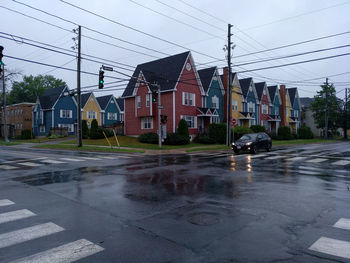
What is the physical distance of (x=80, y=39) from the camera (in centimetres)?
2783

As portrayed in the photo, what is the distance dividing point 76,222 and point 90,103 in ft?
173

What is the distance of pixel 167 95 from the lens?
112 ft

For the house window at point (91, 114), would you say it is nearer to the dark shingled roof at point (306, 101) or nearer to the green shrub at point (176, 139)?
the green shrub at point (176, 139)

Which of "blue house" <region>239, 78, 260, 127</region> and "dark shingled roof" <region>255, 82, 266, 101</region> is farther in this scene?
"dark shingled roof" <region>255, 82, 266, 101</region>

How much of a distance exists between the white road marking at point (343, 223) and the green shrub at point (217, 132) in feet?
93.9

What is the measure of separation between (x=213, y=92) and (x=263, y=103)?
16472 millimetres

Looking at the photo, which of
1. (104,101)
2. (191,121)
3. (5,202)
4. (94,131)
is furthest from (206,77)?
(5,202)

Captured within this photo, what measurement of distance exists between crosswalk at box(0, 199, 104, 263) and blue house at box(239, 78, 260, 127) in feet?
138

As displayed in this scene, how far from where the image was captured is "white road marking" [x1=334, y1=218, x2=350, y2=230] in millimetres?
5141

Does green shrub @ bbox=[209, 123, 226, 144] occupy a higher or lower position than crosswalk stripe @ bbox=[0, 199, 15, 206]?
higher

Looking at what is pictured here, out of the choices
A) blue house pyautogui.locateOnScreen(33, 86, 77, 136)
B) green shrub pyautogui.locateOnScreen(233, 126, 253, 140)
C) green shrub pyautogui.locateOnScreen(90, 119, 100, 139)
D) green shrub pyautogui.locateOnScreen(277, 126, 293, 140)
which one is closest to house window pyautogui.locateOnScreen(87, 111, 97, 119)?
blue house pyautogui.locateOnScreen(33, 86, 77, 136)

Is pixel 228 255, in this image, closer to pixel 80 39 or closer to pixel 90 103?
pixel 80 39

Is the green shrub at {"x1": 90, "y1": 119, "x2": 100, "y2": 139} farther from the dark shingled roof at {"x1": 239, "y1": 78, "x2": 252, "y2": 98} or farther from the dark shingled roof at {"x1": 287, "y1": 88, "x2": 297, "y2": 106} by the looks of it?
the dark shingled roof at {"x1": 287, "y1": 88, "x2": 297, "y2": 106}

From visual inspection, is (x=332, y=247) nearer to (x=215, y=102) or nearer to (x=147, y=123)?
(x=147, y=123)
